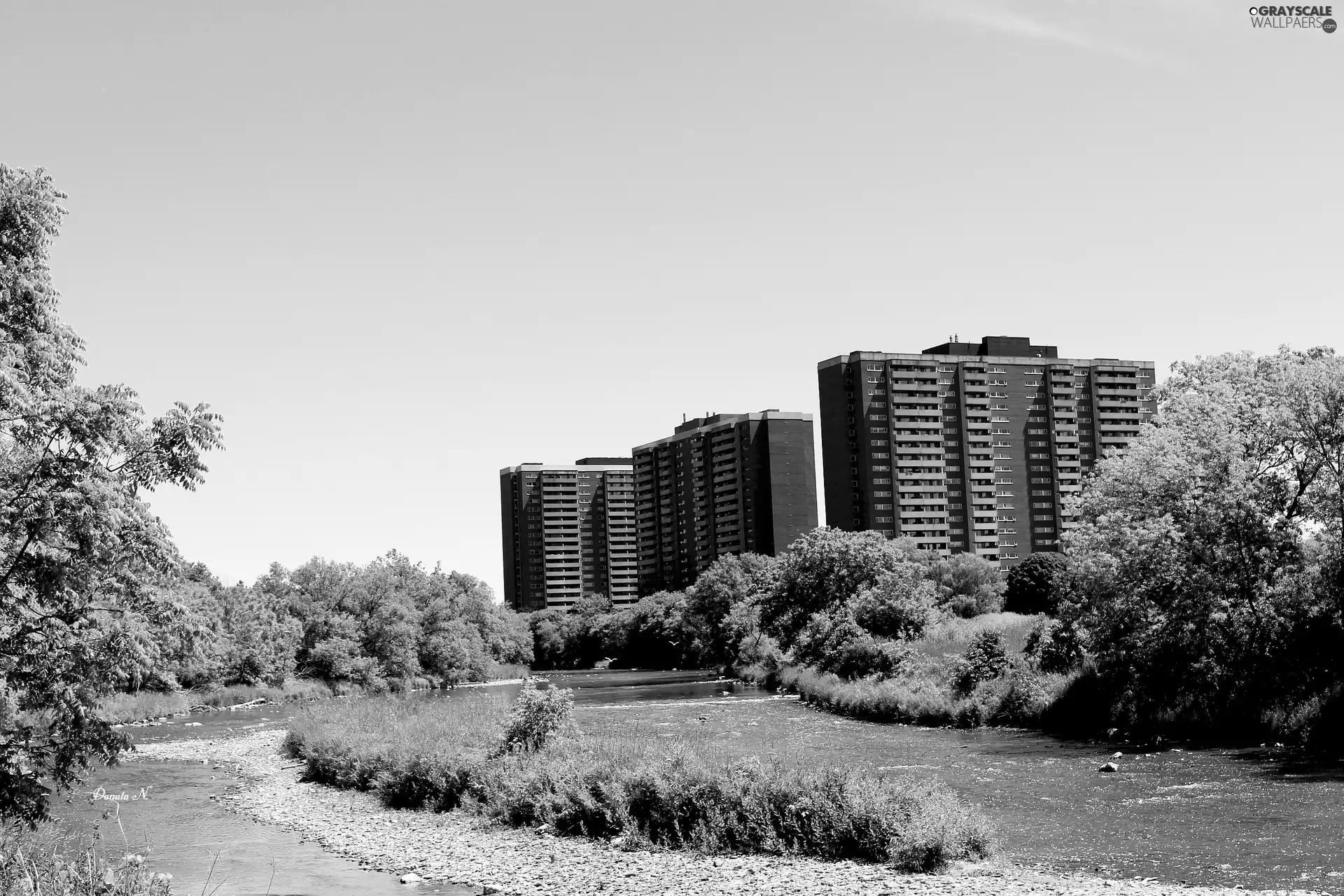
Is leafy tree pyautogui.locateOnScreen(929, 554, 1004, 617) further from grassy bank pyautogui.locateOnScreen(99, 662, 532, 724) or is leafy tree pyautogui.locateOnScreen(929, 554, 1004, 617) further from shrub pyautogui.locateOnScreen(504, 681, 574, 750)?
shrub pyautogui.locateOnScreen(504, 681, 574, 750)

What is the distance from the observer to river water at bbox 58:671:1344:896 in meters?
23.2

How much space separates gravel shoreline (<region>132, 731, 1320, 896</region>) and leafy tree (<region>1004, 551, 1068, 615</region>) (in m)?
66.8

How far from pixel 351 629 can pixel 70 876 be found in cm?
9160

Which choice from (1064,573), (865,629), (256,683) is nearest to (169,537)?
(1064,573)

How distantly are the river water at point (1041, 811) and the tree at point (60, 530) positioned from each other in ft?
12.5

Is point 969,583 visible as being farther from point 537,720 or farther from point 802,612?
point 537,720

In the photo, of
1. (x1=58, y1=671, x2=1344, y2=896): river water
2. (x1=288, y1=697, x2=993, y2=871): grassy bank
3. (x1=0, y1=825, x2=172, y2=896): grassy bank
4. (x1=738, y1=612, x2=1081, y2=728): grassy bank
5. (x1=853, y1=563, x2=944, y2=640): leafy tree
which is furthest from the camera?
(x1=853, y1=563, x2=944, y2=640): leafy tree

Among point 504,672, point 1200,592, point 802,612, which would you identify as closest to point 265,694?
point 504,672

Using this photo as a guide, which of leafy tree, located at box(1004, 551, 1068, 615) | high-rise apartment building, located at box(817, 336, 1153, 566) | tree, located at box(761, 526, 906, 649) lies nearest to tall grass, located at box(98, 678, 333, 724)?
tree, located at box(761, 526, 906, 649)

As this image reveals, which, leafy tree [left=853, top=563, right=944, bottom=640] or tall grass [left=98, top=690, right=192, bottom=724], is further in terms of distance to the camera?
leafy tree [left=853, top=563, right=944, bottom=640]

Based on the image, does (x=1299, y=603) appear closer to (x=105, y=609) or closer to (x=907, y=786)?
(x=907, y=786)

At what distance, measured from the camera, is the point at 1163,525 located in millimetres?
46906

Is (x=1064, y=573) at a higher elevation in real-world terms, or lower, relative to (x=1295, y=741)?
higher

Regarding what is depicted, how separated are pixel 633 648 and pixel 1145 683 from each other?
109m
